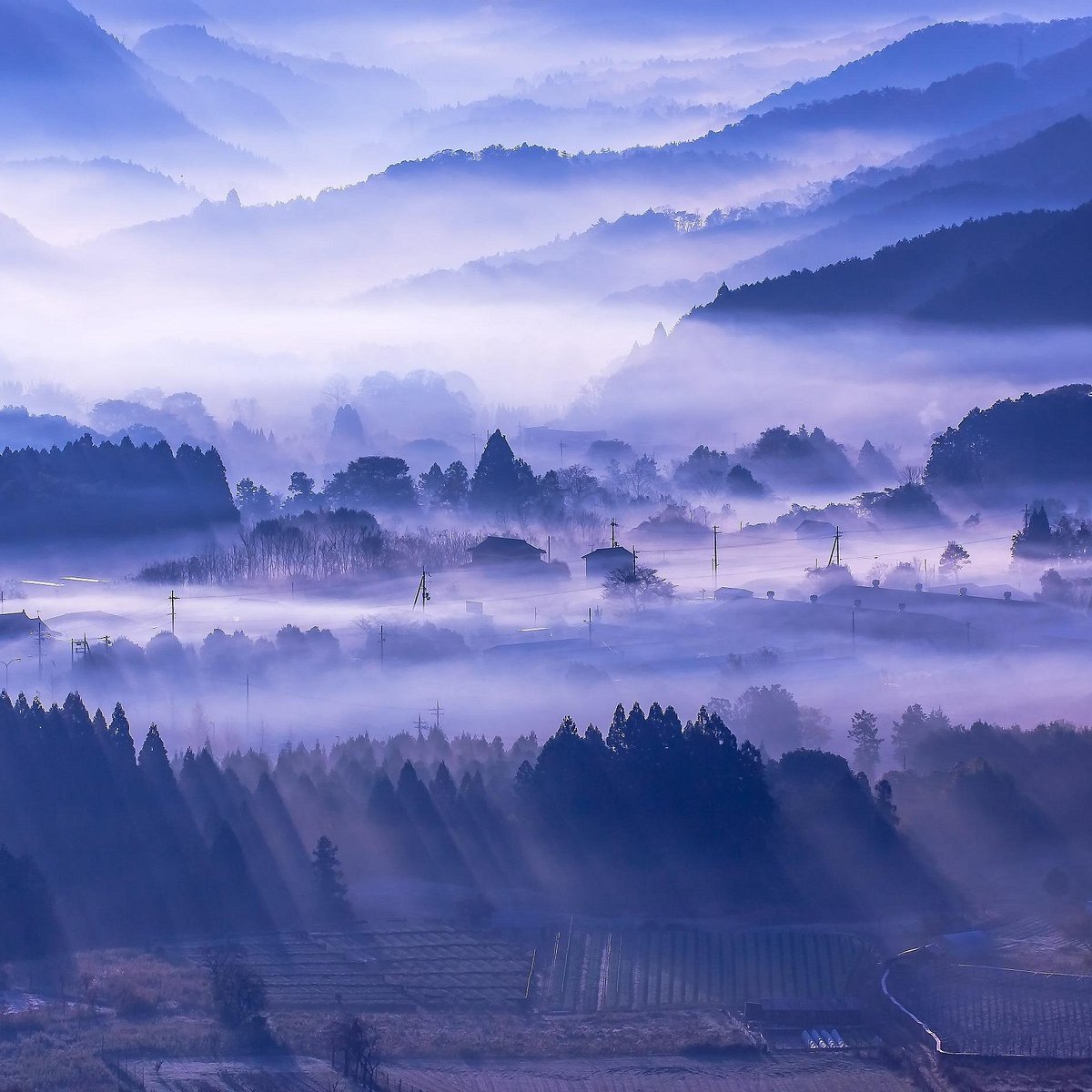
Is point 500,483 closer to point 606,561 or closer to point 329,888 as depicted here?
point 606,561

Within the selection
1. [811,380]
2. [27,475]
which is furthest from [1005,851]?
[811,380]

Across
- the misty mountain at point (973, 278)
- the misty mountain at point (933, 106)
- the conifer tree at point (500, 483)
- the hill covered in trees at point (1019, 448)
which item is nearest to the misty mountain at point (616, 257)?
the misty mountain at point (933, 106)

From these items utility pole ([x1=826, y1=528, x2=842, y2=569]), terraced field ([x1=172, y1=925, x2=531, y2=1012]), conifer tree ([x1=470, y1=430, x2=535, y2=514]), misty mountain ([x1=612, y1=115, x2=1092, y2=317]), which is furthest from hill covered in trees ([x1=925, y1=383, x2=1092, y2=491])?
terraced field ([x1=172, y1=925, x2=531, y2=1012])

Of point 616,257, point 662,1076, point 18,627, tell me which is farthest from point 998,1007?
point 616,257

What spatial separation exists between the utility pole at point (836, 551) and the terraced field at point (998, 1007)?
23686 millimetres

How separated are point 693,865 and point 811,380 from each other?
65.2 m

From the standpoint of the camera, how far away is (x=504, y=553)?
1891 inches

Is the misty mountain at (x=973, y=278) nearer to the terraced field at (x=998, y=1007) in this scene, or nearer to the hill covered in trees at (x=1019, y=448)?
the hill covered in trees at (x=1019, y=448)

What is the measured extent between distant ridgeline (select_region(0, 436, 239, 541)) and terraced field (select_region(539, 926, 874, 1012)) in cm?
3267

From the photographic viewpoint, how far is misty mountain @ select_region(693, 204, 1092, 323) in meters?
83.2

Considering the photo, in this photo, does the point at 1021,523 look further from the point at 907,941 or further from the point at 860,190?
the point at 860,190

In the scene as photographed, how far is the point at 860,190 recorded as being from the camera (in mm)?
110188

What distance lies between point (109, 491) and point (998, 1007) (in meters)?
38.3

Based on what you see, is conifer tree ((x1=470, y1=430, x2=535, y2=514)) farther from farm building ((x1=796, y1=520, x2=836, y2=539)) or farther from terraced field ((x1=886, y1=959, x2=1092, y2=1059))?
terraced field ((x1=886, y1=959, x2=1092, y2=1059))
